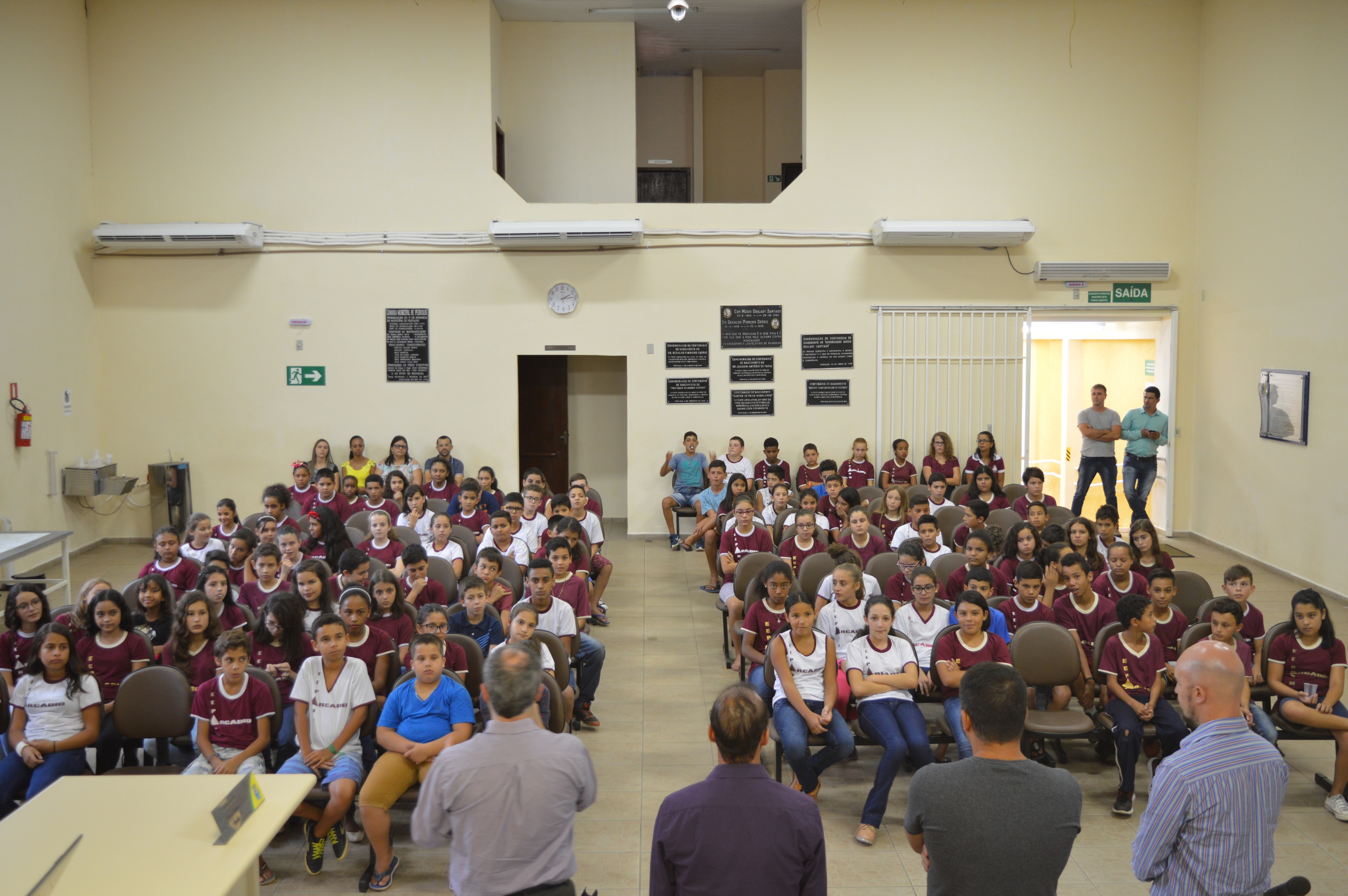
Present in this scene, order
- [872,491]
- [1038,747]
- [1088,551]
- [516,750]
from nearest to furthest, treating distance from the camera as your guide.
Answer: [516,750] < [1038,747] < [1088,551] < [872,491]

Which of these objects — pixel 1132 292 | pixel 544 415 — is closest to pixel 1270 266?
pixel 1132 292

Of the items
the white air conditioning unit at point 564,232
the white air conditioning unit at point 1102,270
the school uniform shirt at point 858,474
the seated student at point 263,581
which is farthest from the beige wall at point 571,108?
the seated student at point 263,581

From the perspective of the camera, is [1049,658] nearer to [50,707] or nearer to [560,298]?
[50,707]

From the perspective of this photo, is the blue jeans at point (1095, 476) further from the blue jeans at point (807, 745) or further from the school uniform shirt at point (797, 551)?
the blue jeans at point (807, 745)

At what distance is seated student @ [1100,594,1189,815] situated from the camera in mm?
4352

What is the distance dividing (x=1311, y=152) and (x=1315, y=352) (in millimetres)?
1724

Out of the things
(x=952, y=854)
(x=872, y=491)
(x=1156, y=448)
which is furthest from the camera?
(x=1156, y=448)

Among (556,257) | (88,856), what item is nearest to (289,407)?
(556,257)

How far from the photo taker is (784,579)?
4.96 metres

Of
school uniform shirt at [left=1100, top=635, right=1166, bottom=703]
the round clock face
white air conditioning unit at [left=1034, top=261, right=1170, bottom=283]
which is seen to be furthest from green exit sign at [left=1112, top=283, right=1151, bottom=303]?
school uniform shirt at [left=1100, top=635, right=1166, bottom=703]

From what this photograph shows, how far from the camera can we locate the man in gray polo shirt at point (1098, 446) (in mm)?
9477

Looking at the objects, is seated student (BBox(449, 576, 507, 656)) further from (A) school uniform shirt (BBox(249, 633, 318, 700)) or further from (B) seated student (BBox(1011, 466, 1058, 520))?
(B) seated student (BBox(1011, 466, 1058, 520))

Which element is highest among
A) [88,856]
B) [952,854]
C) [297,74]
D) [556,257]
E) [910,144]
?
[297,74]

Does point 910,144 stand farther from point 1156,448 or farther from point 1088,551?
point 1088,551
